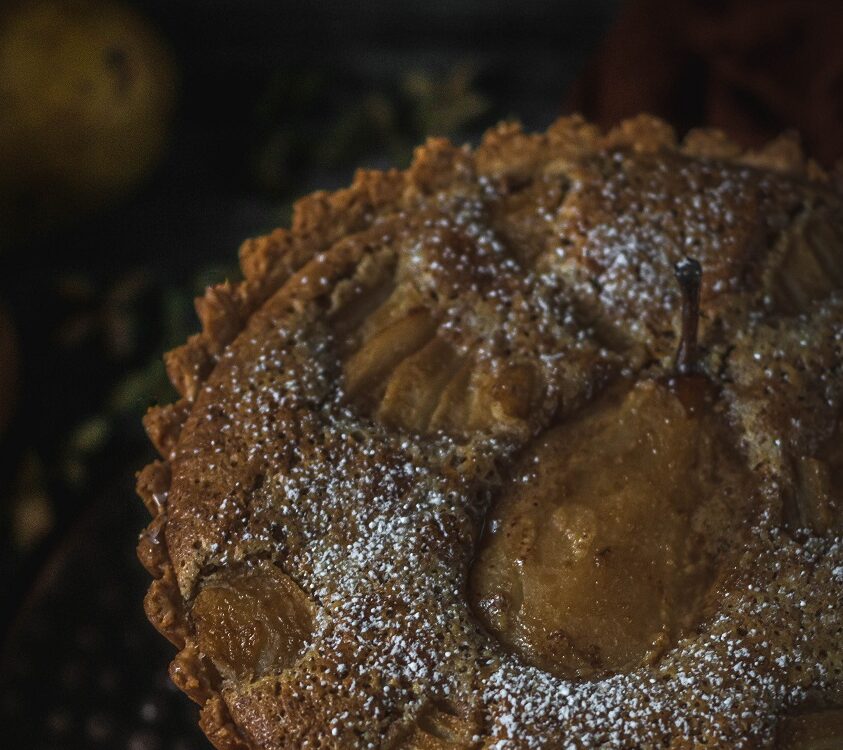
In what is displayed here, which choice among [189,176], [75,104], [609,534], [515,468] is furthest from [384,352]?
[189,176]

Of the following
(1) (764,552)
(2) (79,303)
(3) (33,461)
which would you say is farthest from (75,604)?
(1) (764,552)

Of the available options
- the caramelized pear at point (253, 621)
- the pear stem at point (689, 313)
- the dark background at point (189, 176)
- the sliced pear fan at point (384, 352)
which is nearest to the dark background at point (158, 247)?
the dark background at point (189, 176)

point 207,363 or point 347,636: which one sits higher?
point 207,363

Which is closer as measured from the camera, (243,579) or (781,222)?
(243,579)

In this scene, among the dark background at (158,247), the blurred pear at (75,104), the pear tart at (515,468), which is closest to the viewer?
the pear tart at (515,468)

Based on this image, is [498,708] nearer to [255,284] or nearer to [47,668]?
[255,284]

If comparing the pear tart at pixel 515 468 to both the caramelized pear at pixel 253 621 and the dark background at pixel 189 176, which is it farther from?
the dark background at pixel 189 176
